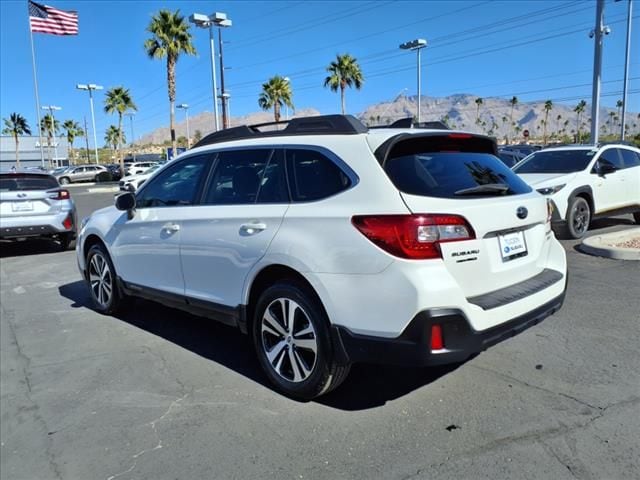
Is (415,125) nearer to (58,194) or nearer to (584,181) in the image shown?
(584,181)

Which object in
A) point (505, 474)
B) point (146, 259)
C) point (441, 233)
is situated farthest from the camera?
point (146, 259)

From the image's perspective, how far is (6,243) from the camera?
464 inches

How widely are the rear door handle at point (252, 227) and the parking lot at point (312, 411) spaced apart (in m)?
1.12

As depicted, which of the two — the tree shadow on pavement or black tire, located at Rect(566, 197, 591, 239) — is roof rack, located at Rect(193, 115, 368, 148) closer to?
the tree shadow on pavement

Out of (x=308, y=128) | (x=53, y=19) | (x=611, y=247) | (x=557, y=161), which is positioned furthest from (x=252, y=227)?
(x=53, y=19)

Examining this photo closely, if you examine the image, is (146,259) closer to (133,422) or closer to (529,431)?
(133,422)

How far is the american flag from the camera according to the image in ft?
101

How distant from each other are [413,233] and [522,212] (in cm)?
103

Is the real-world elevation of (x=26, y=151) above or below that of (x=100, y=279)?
above

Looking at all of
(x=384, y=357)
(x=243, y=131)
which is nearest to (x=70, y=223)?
(x=243, y=131)

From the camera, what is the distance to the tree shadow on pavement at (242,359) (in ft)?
12.1

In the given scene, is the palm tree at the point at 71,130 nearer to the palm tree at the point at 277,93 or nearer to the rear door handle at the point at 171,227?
the palm tree at the point at 277,93

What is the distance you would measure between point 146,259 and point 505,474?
3562 mm

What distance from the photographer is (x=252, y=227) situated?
3801mm
